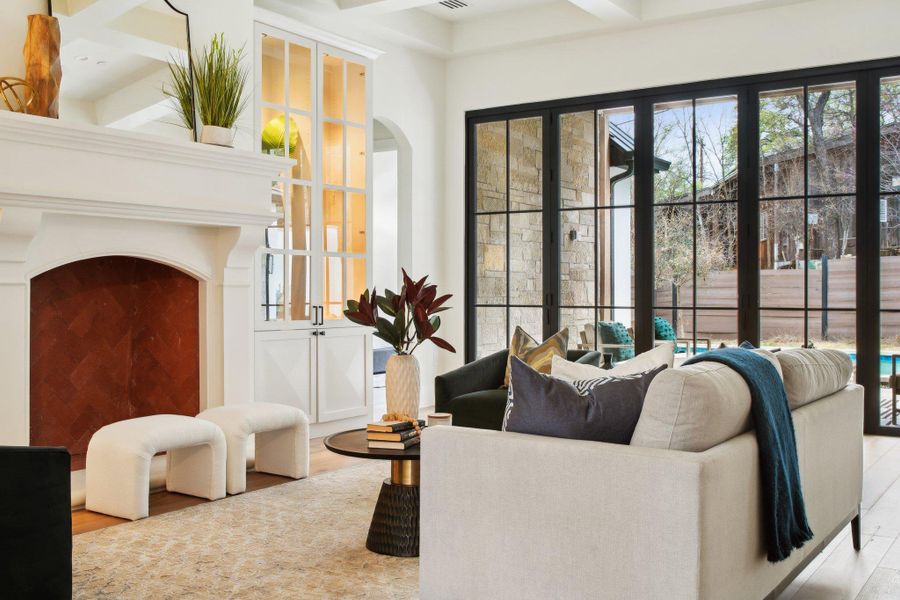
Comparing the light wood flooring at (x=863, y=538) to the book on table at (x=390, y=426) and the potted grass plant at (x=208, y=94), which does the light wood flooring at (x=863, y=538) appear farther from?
the potted grass plant at (x=208, y=94)

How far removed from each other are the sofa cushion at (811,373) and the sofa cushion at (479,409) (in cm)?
178

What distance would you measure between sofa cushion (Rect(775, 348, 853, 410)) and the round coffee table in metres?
1.32

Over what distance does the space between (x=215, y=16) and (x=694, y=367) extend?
3767 millimetres

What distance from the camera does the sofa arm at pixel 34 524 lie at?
2301 millimetres

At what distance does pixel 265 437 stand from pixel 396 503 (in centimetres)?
153

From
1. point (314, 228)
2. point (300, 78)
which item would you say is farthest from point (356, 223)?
point (300, 78)

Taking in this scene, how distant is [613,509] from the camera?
215 cm

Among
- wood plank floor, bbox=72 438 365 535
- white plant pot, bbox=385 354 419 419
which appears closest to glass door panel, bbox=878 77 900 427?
wood plank floor, bbox=72 438 365 535

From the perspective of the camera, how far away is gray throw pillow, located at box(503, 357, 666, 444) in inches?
92.7

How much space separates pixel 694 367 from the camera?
2.39 metres

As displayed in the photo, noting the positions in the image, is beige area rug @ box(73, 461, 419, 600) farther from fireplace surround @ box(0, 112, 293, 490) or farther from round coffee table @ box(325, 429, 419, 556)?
fireplace surround @ box(0, 112, 293, 490)

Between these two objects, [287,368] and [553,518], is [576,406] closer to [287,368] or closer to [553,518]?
[553,518]

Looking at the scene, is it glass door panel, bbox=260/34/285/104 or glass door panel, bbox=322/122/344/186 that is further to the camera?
glass door panel, bbox=322/122/344/186

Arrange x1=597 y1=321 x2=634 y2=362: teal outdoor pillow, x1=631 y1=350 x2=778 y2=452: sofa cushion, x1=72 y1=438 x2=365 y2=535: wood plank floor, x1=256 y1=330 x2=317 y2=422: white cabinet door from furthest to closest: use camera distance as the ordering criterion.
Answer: x1=597 y1=321 x2=634 y2=362: teal outdoor pillow, x1=256 y1=330 x2=317 y2=422: white cabinet door, x1=72 y1=438 x2=365 y2=535: wood plank floor, x1=631 y1=350 x2=778 y2=452: sofa cushion
